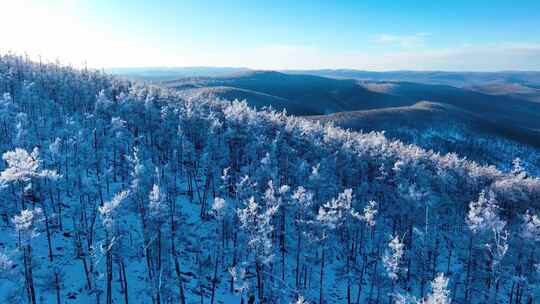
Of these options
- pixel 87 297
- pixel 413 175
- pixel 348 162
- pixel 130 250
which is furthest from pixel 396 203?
pixel 87 297

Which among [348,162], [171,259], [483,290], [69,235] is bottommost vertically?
[483,290]

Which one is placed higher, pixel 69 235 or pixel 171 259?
pixel 69 235

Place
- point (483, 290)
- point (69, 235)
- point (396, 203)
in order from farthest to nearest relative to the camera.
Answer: point (396, 203) < point (483, 290) < point (69, 235)

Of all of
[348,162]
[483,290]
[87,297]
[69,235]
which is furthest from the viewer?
[348,162]

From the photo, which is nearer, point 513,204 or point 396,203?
point 396,203

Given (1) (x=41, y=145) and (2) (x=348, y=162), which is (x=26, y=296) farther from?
(2) (x=348, y=162)

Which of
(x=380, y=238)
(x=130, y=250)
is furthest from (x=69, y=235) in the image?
(x=380, y=238)

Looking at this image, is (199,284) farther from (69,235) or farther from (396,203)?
(396,203)
